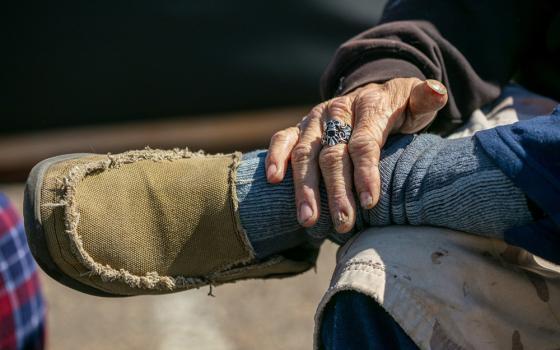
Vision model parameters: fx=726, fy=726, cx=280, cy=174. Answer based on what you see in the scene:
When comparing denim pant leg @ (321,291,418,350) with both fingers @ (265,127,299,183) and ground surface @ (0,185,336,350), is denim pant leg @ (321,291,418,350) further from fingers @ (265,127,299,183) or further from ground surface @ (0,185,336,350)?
ground surface @ (0,185,336,350)

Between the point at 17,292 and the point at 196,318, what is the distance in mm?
618

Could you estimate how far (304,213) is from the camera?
0.88 meters

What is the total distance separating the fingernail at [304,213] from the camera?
875mm

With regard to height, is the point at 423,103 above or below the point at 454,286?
above

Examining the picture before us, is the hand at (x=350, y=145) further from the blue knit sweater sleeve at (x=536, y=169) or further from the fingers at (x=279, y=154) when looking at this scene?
the blue knit sweater sleeve at (x=536, y=169)

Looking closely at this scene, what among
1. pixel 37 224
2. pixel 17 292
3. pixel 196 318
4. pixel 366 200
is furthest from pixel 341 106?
pixel 196 318

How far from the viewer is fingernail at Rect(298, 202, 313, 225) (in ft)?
2.87

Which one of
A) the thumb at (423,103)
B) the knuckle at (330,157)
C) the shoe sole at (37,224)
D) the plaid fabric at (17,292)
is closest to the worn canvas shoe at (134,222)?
the shoe sole at (37,224)

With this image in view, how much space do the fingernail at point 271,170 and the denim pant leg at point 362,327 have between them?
0.59ft

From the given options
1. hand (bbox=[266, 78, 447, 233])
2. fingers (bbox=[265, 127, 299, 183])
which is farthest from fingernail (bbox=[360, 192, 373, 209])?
fingers (bbox=[265, 127, 299, 183])

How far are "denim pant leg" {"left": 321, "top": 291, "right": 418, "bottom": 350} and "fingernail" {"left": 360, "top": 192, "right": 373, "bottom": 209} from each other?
4.6 inches

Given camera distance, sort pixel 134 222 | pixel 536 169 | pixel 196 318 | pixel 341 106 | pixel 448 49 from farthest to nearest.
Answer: pixel 196 318, pixel 448 49, pixel 341 106, pixel 134 222, pixel 536 169

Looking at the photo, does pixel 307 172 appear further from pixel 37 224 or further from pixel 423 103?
pixel 37 224

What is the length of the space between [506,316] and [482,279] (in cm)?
5
